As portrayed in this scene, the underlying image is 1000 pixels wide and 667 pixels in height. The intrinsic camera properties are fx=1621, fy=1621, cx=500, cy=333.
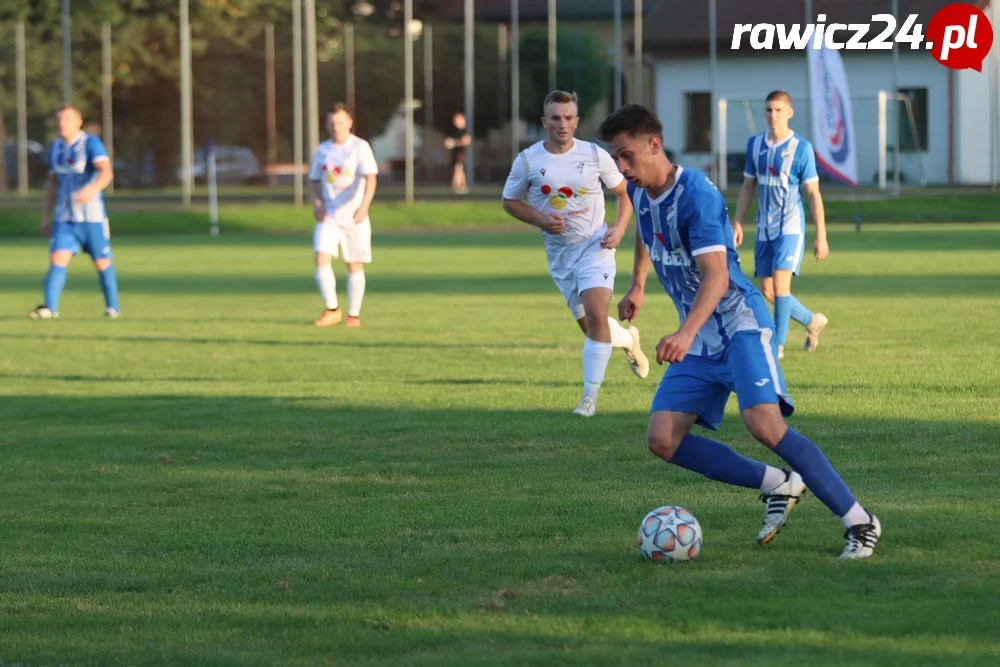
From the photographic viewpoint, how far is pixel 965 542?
21.1ft

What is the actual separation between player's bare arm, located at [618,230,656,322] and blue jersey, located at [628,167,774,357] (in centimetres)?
27

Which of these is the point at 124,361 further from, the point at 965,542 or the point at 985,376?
the point at 965,542

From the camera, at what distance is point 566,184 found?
10.8 meters

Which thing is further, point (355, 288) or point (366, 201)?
point (355, 288)

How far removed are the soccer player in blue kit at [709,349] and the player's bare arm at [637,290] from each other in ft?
0.87

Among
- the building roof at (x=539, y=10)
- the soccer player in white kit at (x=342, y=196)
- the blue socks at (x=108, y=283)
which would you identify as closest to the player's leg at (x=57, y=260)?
the blue socks at (x=108, y=283)

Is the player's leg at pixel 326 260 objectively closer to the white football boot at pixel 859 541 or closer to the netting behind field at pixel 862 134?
the white football boot at pixel 859 541

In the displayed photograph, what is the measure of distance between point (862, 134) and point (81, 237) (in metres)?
28.4

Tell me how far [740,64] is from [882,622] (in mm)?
46902

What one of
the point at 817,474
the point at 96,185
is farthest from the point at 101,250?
the point at 817,474

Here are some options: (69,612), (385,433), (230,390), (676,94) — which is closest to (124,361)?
(230,390)

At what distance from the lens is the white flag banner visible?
30812mm

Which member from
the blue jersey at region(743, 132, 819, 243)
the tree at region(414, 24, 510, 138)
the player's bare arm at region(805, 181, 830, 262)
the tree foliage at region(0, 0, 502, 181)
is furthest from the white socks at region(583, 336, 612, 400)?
the tree at region(414, 24, 510, 138)

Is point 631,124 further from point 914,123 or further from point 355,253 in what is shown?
point 914,123
